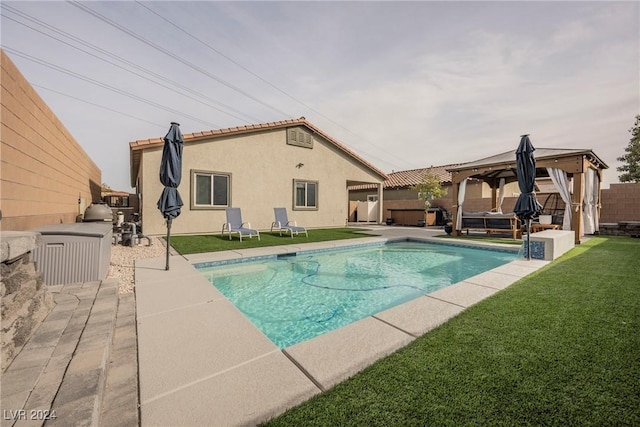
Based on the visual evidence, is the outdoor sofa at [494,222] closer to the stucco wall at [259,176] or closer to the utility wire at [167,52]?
the stucco wall at [259,176]

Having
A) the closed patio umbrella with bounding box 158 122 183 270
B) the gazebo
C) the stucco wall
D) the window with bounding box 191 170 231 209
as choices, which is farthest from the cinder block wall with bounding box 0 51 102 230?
the gazebo

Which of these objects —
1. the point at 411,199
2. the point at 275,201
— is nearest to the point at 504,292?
the point at 275,201

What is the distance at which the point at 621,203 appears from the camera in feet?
44.7

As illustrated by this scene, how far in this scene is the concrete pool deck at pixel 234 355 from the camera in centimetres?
176

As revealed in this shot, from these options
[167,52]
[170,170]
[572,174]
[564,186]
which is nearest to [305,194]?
[170,170]

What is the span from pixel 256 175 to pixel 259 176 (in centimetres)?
16

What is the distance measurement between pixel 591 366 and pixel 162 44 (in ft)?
58.5

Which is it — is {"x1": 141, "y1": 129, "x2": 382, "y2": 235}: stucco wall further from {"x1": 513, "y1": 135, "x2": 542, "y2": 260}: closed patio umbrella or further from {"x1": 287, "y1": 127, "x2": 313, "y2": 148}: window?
{"x1": 513, "y1": 135, "x2": 542, "y2": 260}: closed patio umbrella

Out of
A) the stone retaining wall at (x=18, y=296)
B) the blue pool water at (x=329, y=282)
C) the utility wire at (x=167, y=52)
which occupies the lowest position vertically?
the blue pool water at (x=329, y=282)

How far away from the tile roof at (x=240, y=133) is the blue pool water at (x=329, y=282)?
232 inches

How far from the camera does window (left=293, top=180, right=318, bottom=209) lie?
14.1 meters

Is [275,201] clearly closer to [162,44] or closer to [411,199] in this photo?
[162,44]

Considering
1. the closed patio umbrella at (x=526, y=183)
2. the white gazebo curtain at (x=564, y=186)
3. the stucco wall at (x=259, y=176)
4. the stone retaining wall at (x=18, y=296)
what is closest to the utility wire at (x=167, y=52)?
the stucco wall at (x=259, y=176)

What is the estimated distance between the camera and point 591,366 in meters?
2.12
